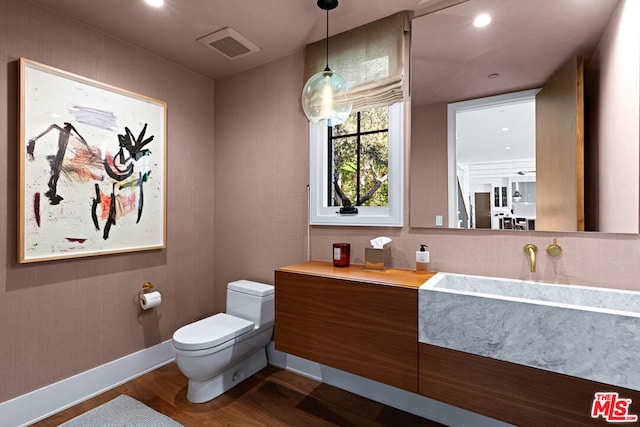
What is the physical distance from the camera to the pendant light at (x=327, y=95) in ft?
6.01

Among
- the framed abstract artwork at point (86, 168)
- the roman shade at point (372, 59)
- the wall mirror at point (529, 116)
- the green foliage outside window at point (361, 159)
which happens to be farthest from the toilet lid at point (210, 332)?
the roman shade at point (372, 59)

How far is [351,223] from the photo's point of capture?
2.18m

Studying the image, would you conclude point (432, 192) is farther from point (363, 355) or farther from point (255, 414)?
point (255, 414)

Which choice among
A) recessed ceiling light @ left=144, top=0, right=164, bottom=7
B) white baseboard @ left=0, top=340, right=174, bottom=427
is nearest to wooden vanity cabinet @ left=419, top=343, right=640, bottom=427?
white baseboard @ left=0, top=340, right=174, bottom=427

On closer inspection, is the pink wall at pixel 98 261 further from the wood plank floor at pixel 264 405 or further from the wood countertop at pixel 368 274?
the wood countertop at pixel 368 274

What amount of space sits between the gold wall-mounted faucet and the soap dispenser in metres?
0.49

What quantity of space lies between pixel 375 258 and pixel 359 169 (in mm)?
662

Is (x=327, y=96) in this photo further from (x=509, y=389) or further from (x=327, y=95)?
(x=509, y=389)

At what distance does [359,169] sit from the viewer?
2.22 meters

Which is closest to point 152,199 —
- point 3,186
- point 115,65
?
point 3,186

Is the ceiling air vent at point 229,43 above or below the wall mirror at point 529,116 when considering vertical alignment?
above

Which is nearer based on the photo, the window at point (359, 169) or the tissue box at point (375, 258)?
the tissue box at point (375, 258)

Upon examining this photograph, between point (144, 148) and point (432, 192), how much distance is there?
83.4 inches

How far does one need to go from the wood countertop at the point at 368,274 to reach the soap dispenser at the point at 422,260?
36 mm
